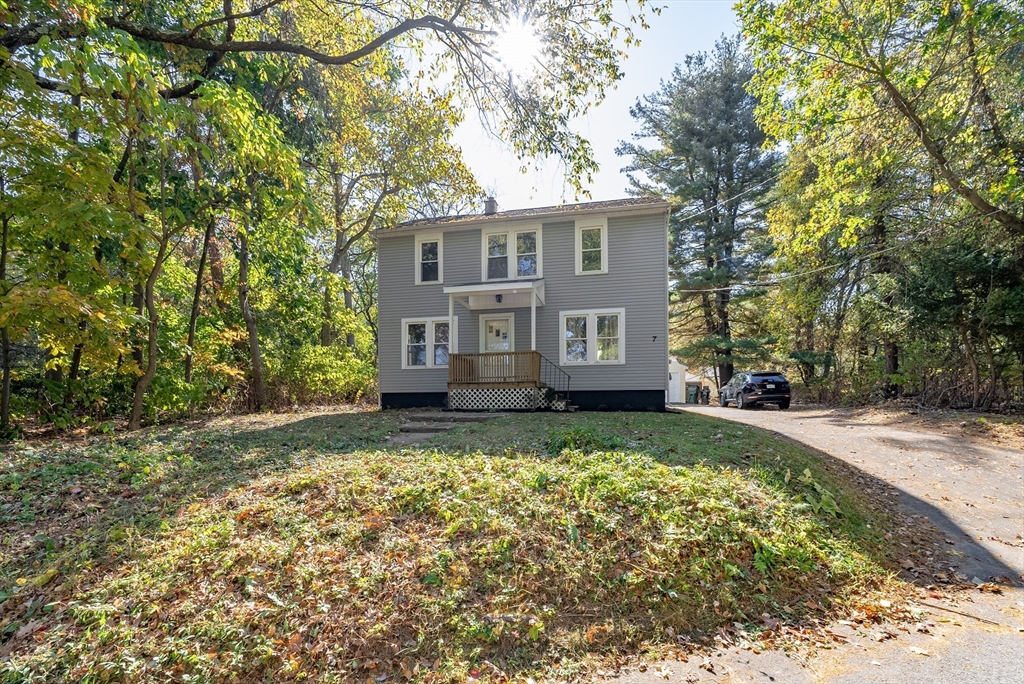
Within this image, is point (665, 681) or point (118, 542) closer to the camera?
point (665, 681)

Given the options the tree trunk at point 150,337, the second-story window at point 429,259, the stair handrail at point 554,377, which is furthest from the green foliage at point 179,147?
the stair handrail at point 554,377

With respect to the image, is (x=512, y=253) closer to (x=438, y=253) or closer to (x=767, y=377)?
(x=438, y=253)

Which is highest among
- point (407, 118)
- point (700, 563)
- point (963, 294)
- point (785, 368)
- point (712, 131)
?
point (712, 131)

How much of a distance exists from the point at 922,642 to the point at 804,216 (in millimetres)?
19270

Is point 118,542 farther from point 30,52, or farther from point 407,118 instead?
point 407,118

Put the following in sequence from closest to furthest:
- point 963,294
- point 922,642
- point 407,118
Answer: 1. point 922,642
2. point 963,294
3. point 407,118

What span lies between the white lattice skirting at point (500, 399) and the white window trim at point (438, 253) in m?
3.64

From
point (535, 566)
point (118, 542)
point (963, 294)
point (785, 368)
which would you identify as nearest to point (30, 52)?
point (118, 542)

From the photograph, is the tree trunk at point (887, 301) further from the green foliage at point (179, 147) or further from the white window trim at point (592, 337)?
the green foliage at point (179, 147)

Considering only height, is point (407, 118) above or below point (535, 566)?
above

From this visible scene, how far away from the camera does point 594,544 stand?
400 centimetres

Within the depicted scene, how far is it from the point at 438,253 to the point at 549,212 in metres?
3.67

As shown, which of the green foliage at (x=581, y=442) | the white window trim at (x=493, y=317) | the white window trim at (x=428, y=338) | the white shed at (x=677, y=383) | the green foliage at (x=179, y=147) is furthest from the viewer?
the white shed at (x=677, y=383)

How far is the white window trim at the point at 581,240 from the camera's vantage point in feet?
45.5
